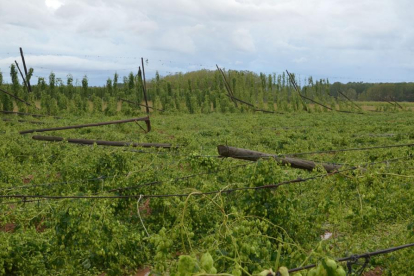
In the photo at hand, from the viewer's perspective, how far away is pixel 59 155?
11.8 meters

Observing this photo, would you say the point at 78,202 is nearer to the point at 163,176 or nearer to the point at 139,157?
the point at 163,176

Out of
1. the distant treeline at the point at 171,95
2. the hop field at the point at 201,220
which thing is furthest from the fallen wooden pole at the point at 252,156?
the distant treeline at the point at 171,95

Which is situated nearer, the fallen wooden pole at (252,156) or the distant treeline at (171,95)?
the fallen wooden pole at (252,156)

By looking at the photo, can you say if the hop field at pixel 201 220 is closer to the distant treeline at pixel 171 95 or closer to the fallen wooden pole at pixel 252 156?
the fallen wooden pole at pixel 252 156

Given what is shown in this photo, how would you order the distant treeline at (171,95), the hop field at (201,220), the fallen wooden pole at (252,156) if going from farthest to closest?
the distant treeline at (171,95)
the fallen wooden pole at (252,156)
the hop field at (201,220)

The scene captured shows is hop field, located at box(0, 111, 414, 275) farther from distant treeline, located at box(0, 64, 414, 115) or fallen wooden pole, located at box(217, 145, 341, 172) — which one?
distant treeline, located at box(0, 64, 414, 115)

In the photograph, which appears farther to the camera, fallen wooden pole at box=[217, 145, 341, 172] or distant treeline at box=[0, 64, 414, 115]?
distant treeline at box=[0, 64, 414, 115]

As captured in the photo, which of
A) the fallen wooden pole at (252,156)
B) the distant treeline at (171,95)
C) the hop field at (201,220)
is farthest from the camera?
the distant treeline at (171,95)

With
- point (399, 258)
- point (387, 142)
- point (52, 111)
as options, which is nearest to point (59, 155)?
point (399, 258)

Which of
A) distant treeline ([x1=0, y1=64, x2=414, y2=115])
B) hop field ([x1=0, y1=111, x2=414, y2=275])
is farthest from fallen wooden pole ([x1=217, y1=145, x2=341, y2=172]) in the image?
distant treeline ([x1=0, y1=64, x2=414, y2=115])

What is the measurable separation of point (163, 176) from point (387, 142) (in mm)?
11907

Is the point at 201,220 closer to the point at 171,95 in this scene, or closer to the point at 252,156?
the point at 252,156

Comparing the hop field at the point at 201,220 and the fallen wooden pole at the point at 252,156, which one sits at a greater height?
the fallen wooden pole at the point at 252,156

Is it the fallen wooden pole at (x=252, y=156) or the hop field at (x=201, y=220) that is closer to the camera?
the hop field at (x=201, y=220)
